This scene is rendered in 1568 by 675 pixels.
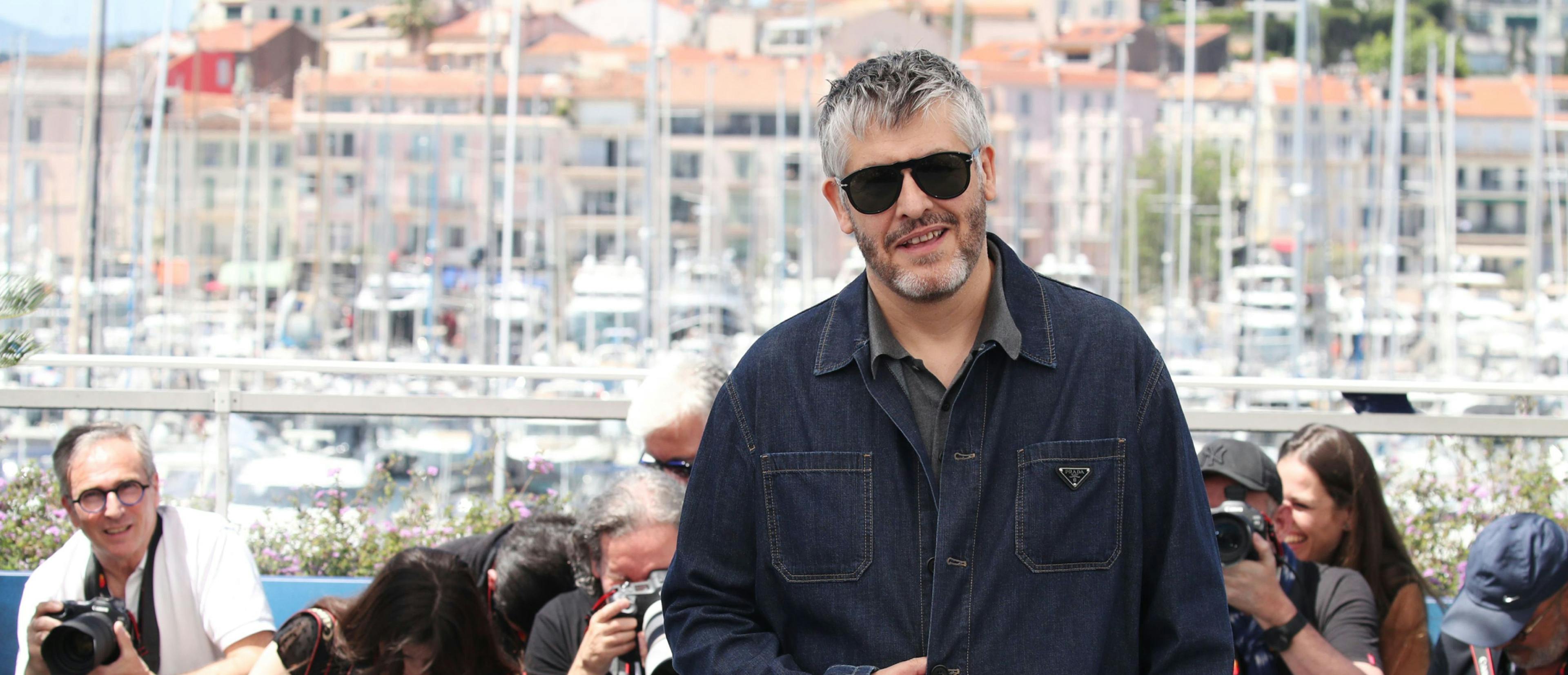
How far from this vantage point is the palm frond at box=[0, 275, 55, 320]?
11.7 feet

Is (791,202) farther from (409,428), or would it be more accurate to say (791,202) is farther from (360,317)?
(409,428)

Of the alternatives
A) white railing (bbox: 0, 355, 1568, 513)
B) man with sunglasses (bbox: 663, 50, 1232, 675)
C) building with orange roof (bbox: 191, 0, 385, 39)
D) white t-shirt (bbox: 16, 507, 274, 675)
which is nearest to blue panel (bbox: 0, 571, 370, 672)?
white railing (bbox: 0, 355, 1568, 513)

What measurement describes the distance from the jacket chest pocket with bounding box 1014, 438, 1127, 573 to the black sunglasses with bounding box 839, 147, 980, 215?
36 cm

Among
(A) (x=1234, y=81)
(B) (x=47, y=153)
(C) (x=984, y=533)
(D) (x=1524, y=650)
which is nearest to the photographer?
(C) (x=984, y=533)

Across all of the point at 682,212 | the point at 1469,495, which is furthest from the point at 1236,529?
the point at 682,212

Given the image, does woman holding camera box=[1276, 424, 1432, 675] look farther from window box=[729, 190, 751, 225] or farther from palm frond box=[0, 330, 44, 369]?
window box=[729, 190, 751, 225]

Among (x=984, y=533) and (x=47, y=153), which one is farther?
(x=47, y=153)

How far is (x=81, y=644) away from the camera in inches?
131

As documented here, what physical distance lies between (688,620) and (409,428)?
3.86 m

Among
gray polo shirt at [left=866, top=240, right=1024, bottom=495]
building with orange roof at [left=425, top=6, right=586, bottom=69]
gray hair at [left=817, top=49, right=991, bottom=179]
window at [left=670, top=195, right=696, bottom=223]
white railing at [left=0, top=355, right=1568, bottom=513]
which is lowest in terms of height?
white railing at [left=0, top=355, right=1568, bottom=513]

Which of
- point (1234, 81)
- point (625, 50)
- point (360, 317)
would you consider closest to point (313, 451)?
point (360, 317)

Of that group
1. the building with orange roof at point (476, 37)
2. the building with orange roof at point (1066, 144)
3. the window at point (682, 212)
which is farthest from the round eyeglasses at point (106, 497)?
the window at point (682, 212)

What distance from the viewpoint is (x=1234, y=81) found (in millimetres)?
59688

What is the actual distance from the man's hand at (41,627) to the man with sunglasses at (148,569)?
0.86 feet
